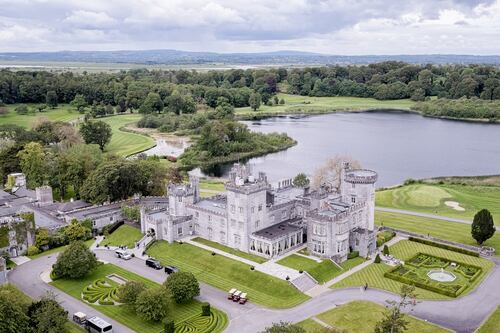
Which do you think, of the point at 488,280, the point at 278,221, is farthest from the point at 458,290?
the point at 278,221

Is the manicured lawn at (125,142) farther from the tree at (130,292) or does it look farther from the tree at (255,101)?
the tree at (130,292)

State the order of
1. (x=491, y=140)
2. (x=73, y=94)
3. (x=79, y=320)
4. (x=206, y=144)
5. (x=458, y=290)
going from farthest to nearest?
1. (x=73, y=94)
2. (x=491, y=140)
3. (x=206, y=144)
4. (x=458, y=290)
5. (x=79, y=320)

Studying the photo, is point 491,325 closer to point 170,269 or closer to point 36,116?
point 170,269

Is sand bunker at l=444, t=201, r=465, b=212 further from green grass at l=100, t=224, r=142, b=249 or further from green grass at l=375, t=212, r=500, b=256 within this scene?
green grass at l=100, t=224, r=142, b=249

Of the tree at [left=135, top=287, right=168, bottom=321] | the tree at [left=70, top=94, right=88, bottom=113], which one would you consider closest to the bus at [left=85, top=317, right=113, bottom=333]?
the tree at [left=135, top=287, right=168, bottom=321]

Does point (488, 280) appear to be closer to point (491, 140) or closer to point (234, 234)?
point (234, 234)

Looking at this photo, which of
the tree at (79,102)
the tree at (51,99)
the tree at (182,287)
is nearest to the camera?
the tree at (182,287)

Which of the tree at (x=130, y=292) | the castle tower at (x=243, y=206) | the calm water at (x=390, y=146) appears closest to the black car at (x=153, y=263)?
the tree at (x=130, y=292)
